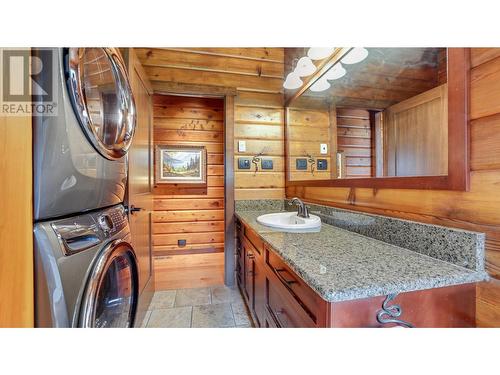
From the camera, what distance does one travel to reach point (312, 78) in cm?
179

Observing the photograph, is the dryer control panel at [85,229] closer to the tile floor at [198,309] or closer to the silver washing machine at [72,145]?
the silver washing machine at [72,145]

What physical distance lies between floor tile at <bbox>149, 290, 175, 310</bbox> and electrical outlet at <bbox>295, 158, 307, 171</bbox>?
1.72m

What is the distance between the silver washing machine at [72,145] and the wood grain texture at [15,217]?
0.9 inches

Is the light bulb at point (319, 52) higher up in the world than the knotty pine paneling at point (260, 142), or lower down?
higher up

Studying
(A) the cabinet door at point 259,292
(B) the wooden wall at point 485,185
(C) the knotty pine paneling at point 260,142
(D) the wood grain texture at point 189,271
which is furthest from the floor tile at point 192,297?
(B) the wooden wall at point 485,185

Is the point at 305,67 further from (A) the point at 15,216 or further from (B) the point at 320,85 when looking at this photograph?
(A) the point at 15,216

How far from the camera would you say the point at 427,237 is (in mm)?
788

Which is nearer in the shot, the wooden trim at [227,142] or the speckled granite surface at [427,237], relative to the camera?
the speckled granite surface at [427,237]

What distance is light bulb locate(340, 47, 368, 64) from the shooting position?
44.3 inches

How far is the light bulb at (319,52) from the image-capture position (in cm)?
145

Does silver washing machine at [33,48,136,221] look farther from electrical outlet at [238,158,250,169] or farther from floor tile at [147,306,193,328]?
electrical outlet at [238,158,250,169]

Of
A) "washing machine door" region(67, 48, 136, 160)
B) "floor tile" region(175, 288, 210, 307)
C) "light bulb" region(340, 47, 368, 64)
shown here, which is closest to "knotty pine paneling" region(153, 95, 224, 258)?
"floor tile" region(175, 288, 210, 307)
